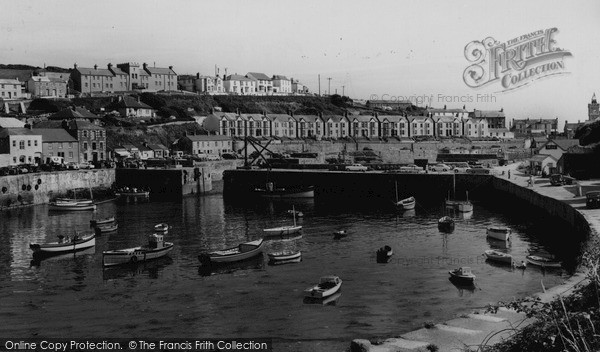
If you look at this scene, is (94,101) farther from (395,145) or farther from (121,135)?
(395,145)

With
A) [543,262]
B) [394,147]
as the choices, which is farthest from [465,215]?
[394,147]

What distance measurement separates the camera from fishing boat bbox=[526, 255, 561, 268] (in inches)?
1367

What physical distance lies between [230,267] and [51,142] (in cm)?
5784

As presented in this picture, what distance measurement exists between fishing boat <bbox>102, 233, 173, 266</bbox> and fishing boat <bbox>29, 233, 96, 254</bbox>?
4788mm

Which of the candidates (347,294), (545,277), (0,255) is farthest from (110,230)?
(545,277)

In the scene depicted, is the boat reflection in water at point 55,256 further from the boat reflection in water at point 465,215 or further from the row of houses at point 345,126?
the row of houses at point 345,126

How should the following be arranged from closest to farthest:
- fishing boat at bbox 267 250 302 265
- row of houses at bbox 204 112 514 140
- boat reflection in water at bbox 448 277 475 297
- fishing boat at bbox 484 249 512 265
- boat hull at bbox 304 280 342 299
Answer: boat hull at bbox 304 280 342 299 < boat reflection in water at bbox 448 277 475 297 < fishing boat at bbox 484 249 512 265 < fishing boat at bbox 267 250 302 265 < row of houses at bbox 204 112 514 140

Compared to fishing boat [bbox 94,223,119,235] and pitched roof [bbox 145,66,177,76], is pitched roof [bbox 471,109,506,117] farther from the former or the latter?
fishing boat [bbox 94,223,119,235]

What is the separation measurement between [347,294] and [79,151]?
69.5 metres

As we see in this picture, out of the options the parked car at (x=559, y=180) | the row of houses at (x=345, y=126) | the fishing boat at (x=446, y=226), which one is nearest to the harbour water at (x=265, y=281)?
the fishing boat at (x=446, y=226)

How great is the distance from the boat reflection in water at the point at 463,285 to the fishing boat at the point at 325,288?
18.8 feet

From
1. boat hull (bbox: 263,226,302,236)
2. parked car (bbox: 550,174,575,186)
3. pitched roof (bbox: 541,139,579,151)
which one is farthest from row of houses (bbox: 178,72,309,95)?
boat hull (bbox: 263,226,302,236)

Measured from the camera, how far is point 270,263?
38.2 m

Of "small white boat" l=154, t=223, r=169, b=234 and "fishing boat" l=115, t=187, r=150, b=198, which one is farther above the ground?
"fishing boat" l=115, t=187, r=150, b=198
